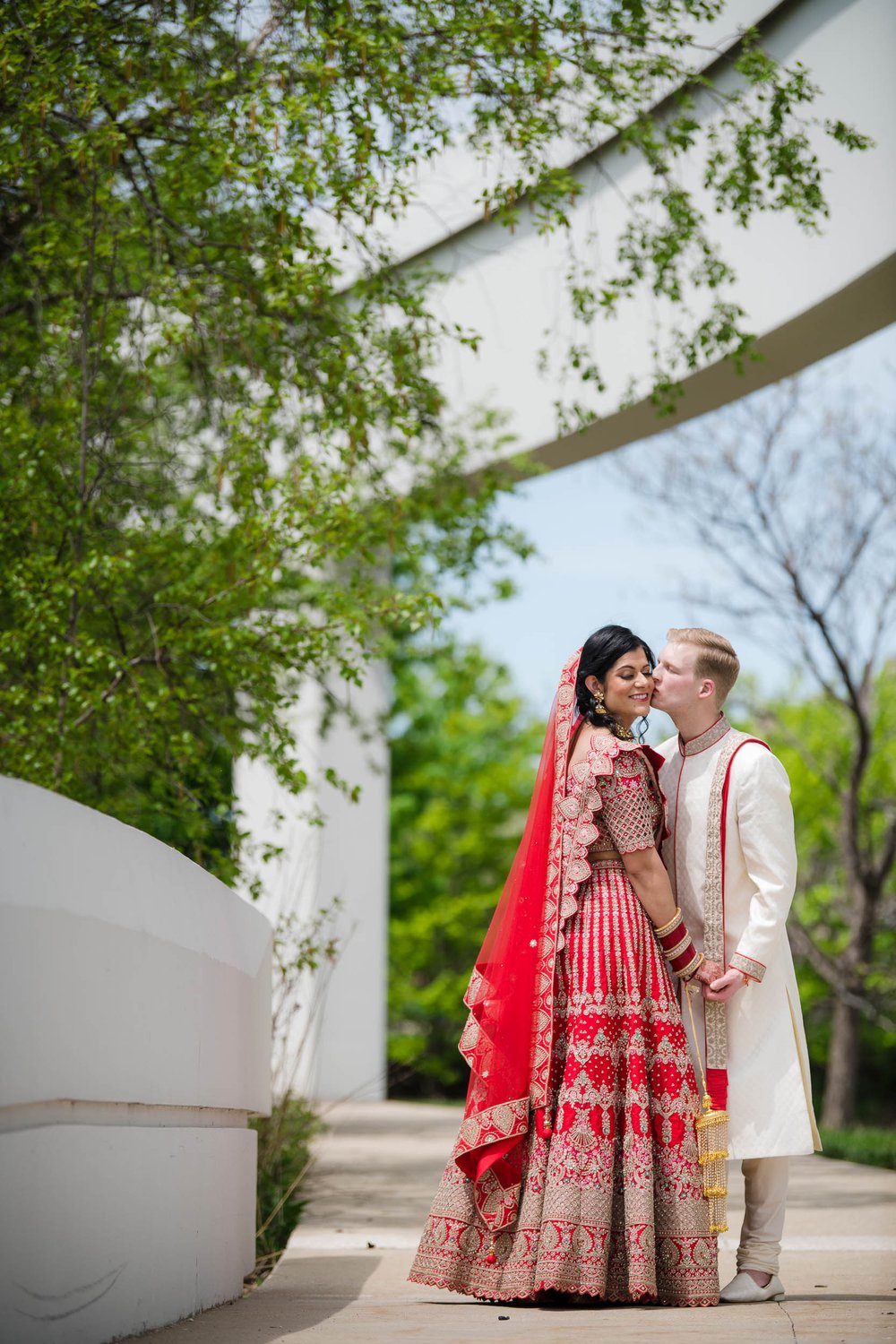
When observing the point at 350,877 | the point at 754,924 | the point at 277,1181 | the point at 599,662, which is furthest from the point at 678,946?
the point at 350,877

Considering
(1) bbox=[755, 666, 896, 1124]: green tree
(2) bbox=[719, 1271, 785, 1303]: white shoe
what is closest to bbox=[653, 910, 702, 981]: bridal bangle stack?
(2) bbox=[719, 1271, 785, 1303]: white shoe

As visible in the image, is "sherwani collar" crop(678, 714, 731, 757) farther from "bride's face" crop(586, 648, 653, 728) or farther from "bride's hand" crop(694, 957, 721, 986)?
"bride's hand" crop(694, 957, 721, 986)

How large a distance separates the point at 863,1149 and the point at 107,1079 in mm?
7772

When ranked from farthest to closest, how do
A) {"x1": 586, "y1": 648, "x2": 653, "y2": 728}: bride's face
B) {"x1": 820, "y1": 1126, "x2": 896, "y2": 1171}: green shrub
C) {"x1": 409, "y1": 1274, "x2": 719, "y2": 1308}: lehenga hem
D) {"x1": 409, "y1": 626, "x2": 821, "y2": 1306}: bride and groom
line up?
{"x1": 820, "y1": 1126, "x2": 896, "y2": 1171}: green shrub, {"x1": 586, "y1": 648, "x2": 653, "y2": 728}: bride's face, {"x1": 409, "y1": 626, "x2": 821, "y2": 1306}: bride and groom, {"x1": 409, "y1": 1274, "x2": 719, "y2": 1308}: lehenga hem

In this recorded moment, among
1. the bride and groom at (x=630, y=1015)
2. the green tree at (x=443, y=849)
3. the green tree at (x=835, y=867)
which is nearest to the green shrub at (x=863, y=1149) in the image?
the green tree at (x=835, y=867)

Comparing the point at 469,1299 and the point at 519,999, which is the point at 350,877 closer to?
the point at 469,1299

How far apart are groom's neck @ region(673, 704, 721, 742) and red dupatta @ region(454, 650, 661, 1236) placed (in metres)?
0.14

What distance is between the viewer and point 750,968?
4.05 m

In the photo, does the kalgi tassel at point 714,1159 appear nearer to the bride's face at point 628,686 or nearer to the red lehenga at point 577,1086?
the red lehenga at point 577,1086

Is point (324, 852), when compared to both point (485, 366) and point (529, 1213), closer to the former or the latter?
point (485, 366)

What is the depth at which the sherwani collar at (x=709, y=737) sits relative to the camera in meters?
4.33

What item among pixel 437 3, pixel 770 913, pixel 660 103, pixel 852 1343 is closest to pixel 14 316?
pixel 437 3

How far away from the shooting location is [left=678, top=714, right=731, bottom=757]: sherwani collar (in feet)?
14.2

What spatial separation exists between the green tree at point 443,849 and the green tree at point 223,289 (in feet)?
46.8
